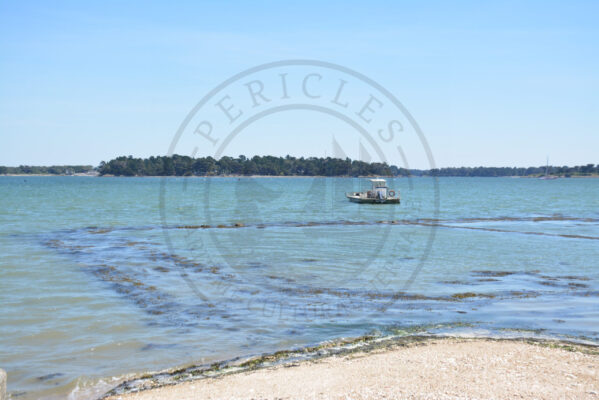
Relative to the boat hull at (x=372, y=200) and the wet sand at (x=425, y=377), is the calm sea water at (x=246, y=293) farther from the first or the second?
the boat hull at (x=372, y=200)

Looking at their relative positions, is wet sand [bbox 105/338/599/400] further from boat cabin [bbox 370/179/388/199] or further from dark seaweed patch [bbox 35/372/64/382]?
boat cabin [bbox 370/179/388/199]

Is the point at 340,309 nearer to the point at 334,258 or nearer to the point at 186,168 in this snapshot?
the point at 334,258

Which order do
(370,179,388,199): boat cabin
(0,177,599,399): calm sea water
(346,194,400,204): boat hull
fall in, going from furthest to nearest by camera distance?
(370,179,388,199): boat cabin, (346,194,400,204): boat hull, (0,177,599,399): calm sea water

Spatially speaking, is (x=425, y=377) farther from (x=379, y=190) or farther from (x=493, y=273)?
(x=379, y=190)

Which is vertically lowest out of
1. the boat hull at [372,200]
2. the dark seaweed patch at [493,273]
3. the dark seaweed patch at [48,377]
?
the boat hull at [372,200]

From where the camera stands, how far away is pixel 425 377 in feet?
29.8

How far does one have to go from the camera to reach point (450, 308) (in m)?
15.1

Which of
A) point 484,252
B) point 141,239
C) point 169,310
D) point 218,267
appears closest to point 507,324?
point 169,310

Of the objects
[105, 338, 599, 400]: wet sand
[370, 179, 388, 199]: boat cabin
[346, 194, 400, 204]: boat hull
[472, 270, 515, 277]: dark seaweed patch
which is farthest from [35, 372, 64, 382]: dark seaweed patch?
[370, 179, 388, 199]: boat cabin

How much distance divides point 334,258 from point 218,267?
A: 525 cm

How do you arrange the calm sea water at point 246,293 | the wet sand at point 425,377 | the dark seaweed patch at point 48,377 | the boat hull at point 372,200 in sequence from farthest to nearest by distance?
the boat hull at point 372,200 < the calm sea water at point 246,293 < the dark seaweed patch at point 48,377 < the wet sand at point 425,377

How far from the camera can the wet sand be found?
843cm

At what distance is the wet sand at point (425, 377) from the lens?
332 inches

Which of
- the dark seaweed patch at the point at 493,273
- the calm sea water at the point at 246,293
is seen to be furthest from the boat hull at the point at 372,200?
the dark seaweed patch at the point at 493,273
